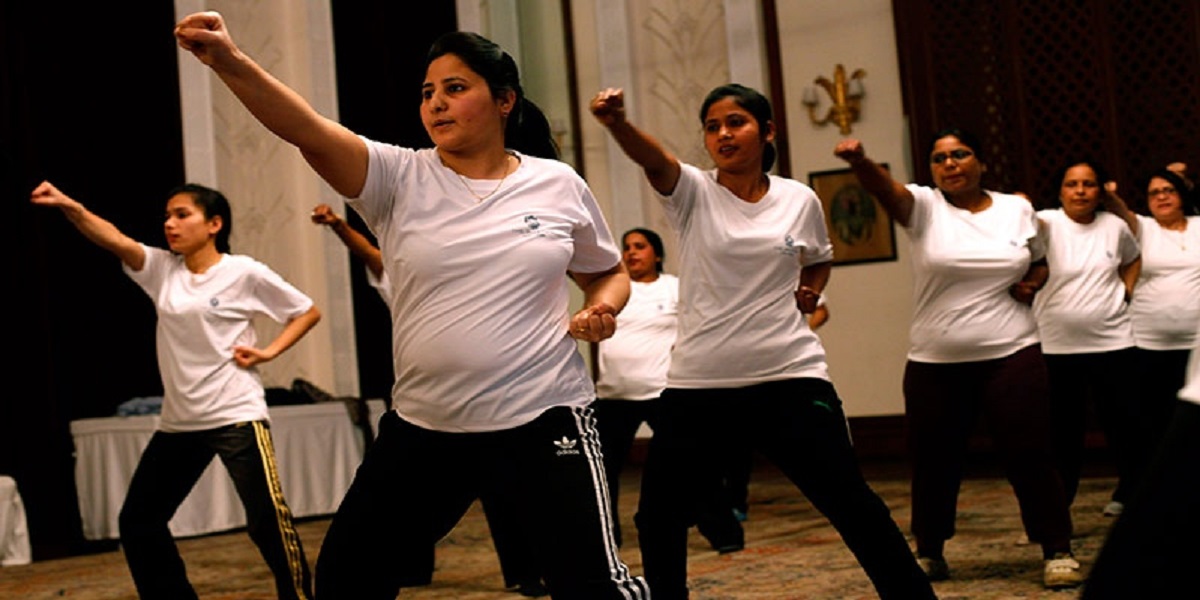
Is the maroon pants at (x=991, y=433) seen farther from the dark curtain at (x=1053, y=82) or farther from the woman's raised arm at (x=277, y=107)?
the dark curtain at (x=1053, y=82)

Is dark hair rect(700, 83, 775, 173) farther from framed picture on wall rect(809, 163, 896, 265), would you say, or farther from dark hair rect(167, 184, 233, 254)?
framed picture on wall rect(809, 163, 896, 265)

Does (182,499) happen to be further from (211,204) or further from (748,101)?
(748,101)

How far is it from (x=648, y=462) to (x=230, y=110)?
619 centimetres

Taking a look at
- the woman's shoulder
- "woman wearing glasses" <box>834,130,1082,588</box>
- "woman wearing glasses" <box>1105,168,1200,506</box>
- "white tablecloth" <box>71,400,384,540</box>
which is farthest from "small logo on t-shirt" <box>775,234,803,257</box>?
"white tablecloth" <box>71,400,384,540</box>

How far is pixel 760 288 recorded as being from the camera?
345cm

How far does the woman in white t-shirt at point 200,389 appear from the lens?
13.6 ft

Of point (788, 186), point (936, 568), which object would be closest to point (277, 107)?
point (788, 186)

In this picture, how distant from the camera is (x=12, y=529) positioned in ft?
23.0

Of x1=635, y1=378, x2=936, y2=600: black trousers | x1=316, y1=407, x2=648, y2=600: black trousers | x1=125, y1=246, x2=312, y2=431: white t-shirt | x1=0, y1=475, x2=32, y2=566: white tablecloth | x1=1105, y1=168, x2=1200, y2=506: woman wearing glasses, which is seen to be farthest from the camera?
x1=0, y1=475, x2=32, y2=566: white tablecloth

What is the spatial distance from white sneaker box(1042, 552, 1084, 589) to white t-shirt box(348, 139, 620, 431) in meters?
2.18

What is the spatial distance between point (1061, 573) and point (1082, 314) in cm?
185

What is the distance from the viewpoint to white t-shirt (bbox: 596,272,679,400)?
5.84m

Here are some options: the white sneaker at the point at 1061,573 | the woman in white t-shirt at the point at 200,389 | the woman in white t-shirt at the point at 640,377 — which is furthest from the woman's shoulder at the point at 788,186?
the woman in white t-shirt at the point at 640,377

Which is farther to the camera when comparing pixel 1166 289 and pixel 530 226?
pixel 1166 289
